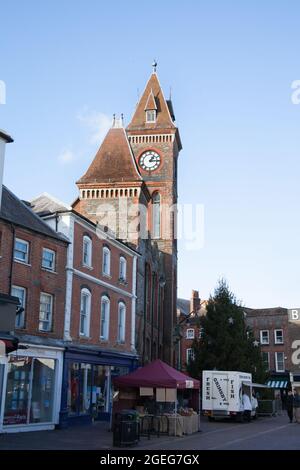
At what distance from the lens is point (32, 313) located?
22.5 metres

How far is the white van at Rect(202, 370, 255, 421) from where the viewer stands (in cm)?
2852

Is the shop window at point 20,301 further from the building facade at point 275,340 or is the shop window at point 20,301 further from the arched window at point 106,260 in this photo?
the building facade at point 275,340

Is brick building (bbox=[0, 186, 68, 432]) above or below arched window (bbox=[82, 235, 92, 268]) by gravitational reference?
below

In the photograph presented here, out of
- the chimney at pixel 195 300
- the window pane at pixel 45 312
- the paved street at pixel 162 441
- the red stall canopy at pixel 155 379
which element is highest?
the chimney at pixel 195 300

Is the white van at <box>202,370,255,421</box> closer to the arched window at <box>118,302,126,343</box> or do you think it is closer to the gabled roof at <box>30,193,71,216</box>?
the arched window at <box>118,302,126,343</box>

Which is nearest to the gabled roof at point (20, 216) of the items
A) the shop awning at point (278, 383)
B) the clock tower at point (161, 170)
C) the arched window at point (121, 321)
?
the arched window at point (121, 321)

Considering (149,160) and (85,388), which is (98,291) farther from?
(149,160)

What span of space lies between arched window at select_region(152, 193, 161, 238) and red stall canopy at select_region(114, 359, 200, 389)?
27.7 metres

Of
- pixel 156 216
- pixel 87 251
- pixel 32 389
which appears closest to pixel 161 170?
pixel 156 216

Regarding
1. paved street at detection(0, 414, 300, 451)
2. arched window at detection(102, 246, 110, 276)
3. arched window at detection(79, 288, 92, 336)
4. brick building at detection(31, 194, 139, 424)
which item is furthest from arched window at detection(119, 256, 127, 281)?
paved street at detection(0, 414, 300, 451)

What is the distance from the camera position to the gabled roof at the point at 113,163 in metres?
39.7

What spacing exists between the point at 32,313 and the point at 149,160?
31478 mm

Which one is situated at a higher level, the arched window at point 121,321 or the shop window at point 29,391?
the arched window at point 121,321

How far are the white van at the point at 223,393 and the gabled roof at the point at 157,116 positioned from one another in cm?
2923
